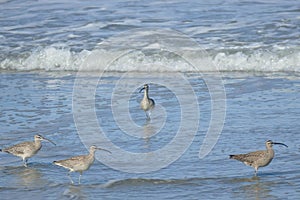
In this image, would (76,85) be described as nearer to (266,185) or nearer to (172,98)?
(172,98)

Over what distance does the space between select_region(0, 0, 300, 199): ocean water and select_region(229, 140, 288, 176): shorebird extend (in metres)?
0.14

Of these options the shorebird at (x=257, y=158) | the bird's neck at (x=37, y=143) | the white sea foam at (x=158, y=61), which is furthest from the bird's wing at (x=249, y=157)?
the white sea foam at (x=158, y=61)

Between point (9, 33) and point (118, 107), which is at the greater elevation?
point (9, 33)

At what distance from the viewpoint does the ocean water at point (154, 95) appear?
9.10m

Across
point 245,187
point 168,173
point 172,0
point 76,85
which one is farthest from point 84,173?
point 172,0

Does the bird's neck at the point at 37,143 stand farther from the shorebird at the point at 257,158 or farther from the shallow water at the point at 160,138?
the shorebird at the point at 257,158

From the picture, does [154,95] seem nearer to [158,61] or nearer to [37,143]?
[158,61]

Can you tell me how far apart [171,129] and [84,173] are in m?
2.14

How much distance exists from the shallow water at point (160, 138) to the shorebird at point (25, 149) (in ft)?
0.49

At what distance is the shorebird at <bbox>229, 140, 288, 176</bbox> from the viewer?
9.08 meters

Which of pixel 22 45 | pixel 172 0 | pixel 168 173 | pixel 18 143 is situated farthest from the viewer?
pixel 172 0

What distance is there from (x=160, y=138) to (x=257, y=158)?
2.10 meters

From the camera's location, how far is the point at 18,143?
35.0 ft

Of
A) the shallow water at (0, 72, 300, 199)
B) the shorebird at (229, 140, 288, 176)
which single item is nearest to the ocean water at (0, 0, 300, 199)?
the shallow water at (0, 72, 300, 199)
